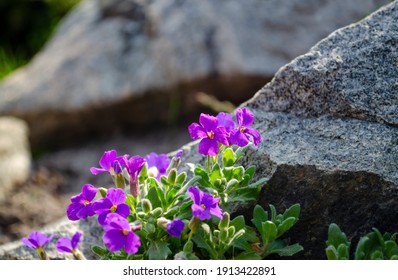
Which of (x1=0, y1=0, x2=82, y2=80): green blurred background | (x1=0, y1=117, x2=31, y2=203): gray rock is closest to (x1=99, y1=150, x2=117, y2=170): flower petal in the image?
(x1=0, y1=117, x2=31, y2=203): gray rock

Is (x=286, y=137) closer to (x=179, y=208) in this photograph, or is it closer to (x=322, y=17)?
(x=179, y=208)

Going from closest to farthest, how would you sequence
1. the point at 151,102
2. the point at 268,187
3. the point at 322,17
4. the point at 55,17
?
the point at 268,187 < the point at 322,17 < the point at 151,102 < the point at 55,17

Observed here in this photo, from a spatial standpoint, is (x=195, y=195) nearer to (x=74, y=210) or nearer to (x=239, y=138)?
(x=239, y=138)

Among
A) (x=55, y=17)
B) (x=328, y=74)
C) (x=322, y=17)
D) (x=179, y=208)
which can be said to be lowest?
(x=179, y=208)

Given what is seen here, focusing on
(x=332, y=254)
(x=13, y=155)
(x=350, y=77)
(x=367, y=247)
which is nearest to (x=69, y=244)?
(x=332, y=254)

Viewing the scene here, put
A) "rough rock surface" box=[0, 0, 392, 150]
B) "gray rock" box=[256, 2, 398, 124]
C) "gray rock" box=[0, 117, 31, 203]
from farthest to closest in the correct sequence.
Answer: "gray rock" box=[0, 117, 31, 203], "rough rock surface" box=[0, 0, 392, 150], "gray rock" box=[256, 2, 398, 124]

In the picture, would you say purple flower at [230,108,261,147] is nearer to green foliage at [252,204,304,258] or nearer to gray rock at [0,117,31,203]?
green foliage at [252,204,304,258]

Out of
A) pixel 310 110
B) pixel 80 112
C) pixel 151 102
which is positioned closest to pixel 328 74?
pixel 310 110
